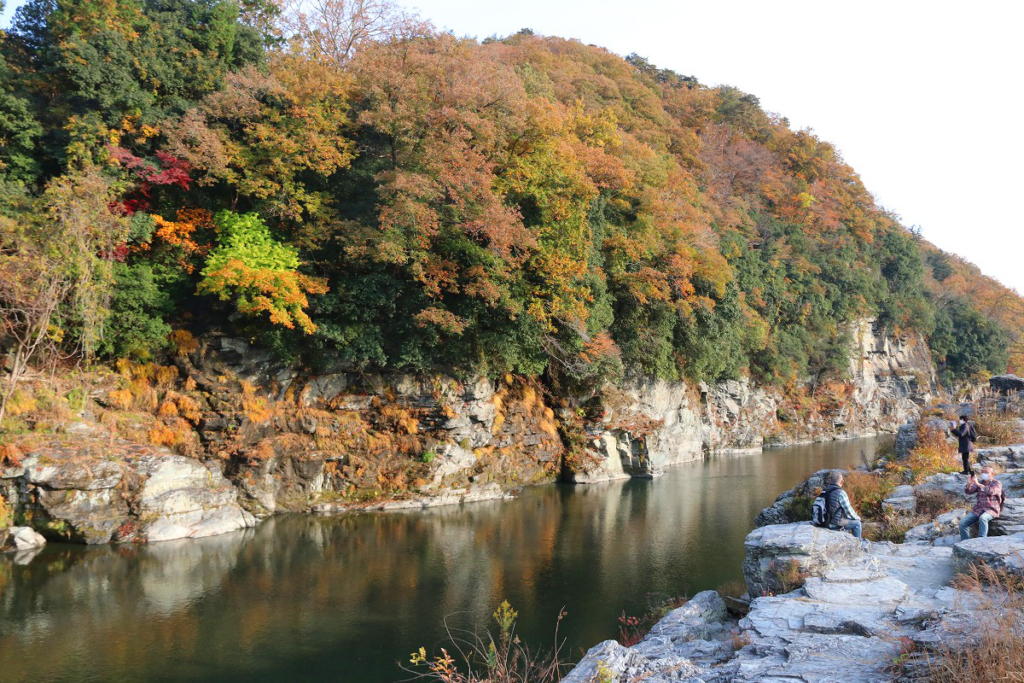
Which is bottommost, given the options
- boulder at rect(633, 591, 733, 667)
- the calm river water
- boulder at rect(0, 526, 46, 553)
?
the calm river water

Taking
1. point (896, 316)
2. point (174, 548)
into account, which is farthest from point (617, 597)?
point (896, 316)

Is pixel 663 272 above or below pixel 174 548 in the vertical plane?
above

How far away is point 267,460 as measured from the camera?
1867 centimetres

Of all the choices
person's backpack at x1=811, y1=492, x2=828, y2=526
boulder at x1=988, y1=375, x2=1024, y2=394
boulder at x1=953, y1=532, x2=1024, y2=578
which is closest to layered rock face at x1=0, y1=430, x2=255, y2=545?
person's backpack at x1=811, y1=492, x2=828, y2=526

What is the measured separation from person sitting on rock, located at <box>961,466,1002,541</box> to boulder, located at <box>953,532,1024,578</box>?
25.2 inches

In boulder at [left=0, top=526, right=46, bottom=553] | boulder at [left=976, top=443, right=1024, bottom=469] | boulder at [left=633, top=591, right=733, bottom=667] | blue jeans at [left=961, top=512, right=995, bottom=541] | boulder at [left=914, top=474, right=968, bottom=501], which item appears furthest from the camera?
boulder at [left=0, top=526, right=46, bottom=553]

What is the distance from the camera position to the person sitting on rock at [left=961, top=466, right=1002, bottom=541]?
9273 millimetres

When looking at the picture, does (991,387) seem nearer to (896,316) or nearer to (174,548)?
(174,548)

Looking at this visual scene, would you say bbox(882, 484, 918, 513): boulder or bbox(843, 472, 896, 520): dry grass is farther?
bbox(843, 472, 896, 520): dry grass

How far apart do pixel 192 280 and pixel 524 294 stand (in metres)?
9.86

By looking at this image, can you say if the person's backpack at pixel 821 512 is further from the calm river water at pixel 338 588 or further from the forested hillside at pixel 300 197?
the forested hillside at pixel 300 197

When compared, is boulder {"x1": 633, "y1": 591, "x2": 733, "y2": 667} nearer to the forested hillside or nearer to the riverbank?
the riverbank

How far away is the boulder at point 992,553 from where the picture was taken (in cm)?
735

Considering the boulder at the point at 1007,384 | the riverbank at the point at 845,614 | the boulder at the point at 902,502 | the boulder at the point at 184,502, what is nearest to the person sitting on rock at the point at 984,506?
the riverbank at the point at 845,614
